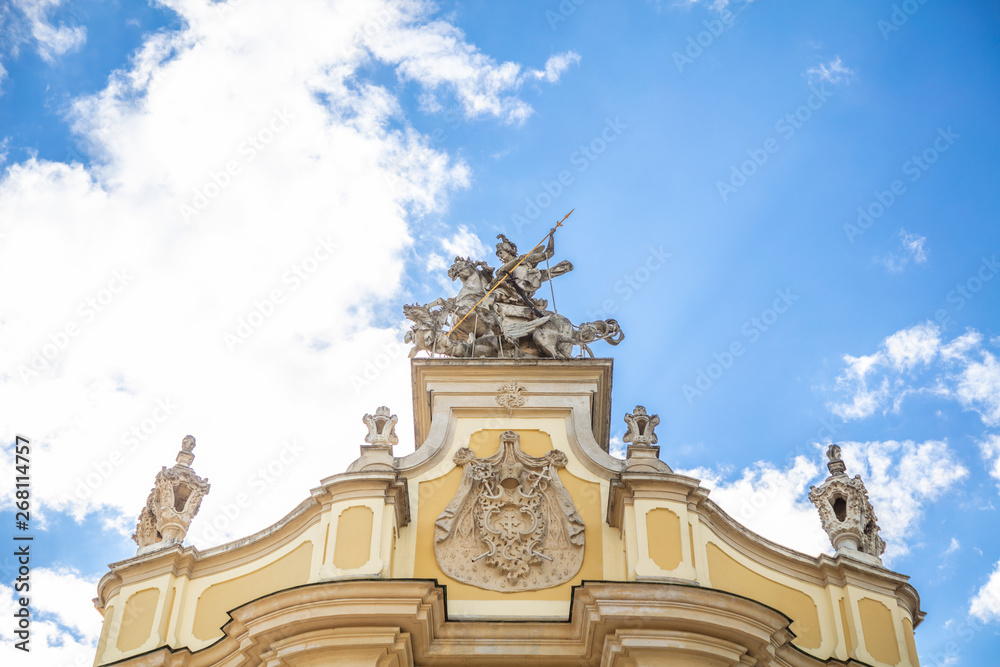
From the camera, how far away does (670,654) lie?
12656 mm

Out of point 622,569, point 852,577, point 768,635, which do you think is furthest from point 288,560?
point 852,577

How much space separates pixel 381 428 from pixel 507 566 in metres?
2.54

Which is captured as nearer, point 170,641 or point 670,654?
point 670,654

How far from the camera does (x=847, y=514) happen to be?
49.2 feet

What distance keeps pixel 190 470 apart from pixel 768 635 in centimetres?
735

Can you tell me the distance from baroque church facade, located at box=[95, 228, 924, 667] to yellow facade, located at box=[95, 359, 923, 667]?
19 millimetres

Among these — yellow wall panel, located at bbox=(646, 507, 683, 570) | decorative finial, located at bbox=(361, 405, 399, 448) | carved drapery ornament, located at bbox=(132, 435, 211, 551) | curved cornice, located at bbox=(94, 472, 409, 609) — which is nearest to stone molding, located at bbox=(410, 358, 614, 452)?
decorative finial, located at bbox=(361, 405, 399, 448)

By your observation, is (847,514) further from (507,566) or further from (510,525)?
(507,566)

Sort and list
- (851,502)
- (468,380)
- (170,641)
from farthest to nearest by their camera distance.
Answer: (468,380)
(851,502)
(170,641)

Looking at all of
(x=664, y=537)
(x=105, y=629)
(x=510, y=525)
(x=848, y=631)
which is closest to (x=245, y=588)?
(x=105, y=629)

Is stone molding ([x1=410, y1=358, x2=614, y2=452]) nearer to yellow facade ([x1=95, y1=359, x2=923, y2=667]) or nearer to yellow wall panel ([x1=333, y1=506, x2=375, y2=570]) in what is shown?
yellow facade ([x1=95, y1=359, x2=923, y2=667])

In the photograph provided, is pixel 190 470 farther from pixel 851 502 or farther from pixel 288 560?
pixel 851 502

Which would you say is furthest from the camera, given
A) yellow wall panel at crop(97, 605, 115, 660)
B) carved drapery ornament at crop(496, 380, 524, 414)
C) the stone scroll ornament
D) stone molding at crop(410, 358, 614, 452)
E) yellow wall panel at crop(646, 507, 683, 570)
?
stone molding at crop(410, 358, 614, 452)

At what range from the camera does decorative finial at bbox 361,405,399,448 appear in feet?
49.8
